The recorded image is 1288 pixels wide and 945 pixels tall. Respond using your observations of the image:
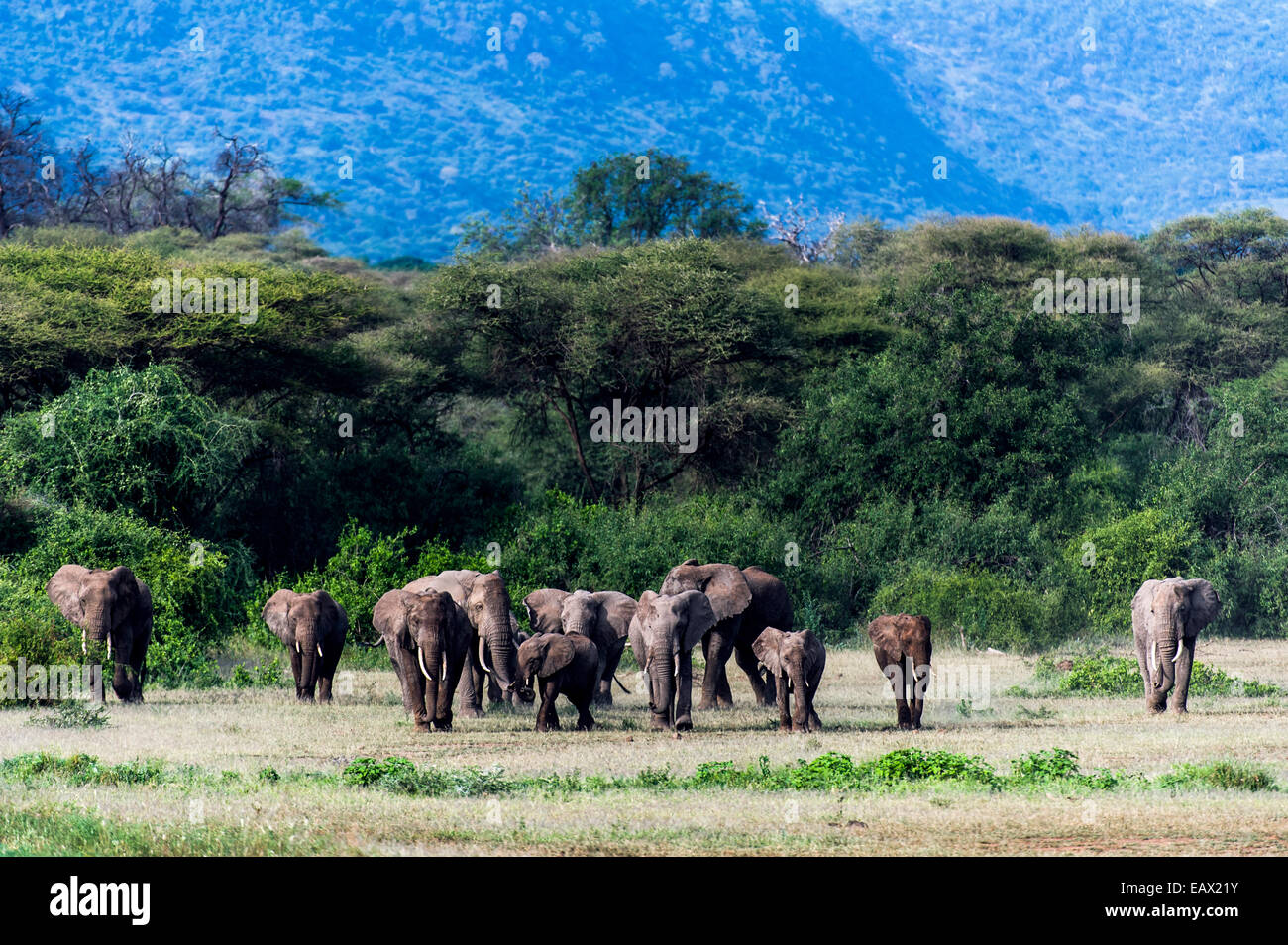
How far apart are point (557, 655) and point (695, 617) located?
6.11ft

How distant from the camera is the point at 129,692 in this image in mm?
20984

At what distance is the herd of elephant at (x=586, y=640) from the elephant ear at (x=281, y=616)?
0.9 inches

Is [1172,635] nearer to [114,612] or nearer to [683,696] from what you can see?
[683,696]

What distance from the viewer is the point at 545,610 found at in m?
21.6

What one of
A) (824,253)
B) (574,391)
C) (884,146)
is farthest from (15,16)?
(574,391)

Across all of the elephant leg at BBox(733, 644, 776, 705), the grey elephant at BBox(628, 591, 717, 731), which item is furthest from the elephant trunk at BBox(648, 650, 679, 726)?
the elephant leg at BBox(733, 644, 776, 705)

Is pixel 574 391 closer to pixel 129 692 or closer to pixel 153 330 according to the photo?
pixel 153 330

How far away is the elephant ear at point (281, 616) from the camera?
864 inches

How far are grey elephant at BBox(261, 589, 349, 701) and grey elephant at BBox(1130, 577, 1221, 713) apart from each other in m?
10.5

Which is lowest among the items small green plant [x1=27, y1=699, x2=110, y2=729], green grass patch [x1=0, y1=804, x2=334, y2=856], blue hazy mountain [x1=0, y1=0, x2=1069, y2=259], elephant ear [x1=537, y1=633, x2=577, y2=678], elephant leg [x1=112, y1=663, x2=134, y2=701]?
green grass patch [x1=0, y1=804, x2=334, y2=856]

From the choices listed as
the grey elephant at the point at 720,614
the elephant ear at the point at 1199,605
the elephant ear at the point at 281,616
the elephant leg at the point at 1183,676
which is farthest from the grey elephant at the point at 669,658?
the elephant ear at the point at 1199,605

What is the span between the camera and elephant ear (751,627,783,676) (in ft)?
60.6

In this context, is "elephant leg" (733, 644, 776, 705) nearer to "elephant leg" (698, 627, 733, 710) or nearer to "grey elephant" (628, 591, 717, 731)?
"elephant leg" (698, 627, 733, 710)

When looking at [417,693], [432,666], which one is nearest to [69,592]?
[417,693]
